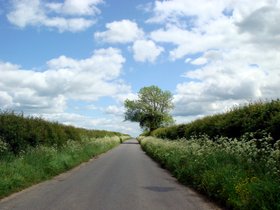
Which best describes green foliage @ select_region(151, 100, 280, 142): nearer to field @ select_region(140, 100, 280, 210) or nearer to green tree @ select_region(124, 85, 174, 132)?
field @ select_region(140, 100, 280, 210)

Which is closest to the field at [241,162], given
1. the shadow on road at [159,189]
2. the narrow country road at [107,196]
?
the narrow country road at [107,196]

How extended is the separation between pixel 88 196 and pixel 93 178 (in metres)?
5.92

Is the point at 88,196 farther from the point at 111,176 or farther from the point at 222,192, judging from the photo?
the point at 111,176

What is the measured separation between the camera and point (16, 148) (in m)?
22.1

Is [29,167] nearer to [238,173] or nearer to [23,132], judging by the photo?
[23,132]

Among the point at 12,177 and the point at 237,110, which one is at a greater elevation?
the point at 237,110

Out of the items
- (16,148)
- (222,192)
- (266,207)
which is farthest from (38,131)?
(266,207)

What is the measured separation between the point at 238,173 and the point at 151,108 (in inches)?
4018

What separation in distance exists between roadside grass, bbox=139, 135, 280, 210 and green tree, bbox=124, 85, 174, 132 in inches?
3682

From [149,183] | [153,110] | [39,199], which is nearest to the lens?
[39,199]

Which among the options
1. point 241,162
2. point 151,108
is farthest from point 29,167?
point 151,108

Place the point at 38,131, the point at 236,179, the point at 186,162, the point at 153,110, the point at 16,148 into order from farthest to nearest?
the point at 153,110, the point at 38,131, the point at 16,148, the point at 186,162, the point at 236,179

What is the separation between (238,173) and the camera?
12836 mm

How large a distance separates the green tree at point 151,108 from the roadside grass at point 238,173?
93.5 metres
